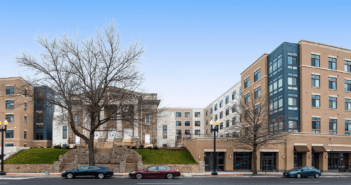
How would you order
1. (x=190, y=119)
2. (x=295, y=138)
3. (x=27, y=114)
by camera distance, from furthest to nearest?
(x=190, y=119)
(x=27, y=114)
(x=295, y=138)

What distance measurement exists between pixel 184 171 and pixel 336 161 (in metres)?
22.5

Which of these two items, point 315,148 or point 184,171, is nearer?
point 184,171

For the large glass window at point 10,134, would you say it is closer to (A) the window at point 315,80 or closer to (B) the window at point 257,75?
(B) the window at point 257,75

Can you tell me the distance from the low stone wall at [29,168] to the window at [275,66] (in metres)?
32.9

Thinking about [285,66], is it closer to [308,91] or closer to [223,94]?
[308,91]

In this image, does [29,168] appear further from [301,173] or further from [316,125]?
[316,125]

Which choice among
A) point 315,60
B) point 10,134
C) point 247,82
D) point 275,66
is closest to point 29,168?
point 10,134

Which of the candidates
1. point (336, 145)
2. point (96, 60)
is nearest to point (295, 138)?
point (336, 145)

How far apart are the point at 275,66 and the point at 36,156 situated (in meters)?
35.5

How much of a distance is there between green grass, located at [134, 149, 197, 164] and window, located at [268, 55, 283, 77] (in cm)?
1780

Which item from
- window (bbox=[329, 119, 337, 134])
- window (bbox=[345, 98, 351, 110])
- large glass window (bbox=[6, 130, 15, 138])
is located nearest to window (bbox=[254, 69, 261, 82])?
window (bbox=[329, 119, 337, 134])

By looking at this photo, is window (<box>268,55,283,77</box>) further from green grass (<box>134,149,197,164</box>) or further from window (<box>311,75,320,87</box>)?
green grass (<box>134,149,197,164</box>)

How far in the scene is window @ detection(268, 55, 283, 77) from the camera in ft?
150

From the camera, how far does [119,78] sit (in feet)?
104
